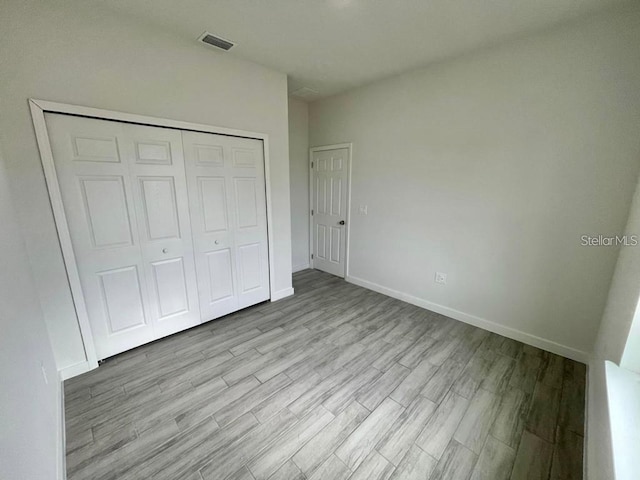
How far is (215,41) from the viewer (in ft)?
7.39

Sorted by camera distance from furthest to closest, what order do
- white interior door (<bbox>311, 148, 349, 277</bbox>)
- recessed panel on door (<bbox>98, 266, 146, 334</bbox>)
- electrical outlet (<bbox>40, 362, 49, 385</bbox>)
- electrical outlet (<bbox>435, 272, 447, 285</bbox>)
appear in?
white interior door (<bbox>311, 148, 349, 277</bbox>)
electrical outlet (<bbox>435, 272, 447, 285</bbox>)
recessed panel on door (<bbox>98, 266, 146, 334</bbox>)
electrical outlet (<bbox>40, 362, 49, 385</bbox>)

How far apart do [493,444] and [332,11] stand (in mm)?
3083

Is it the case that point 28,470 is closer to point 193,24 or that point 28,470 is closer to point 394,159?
point 193,24

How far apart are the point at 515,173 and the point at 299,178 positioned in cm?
285

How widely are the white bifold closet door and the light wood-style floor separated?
0.37m

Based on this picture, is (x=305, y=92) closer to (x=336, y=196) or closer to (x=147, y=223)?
(x=336, y=196)

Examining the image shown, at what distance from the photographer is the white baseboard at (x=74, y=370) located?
197 cm

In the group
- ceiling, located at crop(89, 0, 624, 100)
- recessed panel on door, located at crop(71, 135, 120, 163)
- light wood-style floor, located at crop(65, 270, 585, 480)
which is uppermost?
ceiling, located at crop(89, 0, 624, 100)

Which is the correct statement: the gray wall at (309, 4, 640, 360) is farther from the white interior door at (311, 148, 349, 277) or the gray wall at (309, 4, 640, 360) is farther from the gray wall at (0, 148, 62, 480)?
the gray wall at (0, 148, 62, 480)

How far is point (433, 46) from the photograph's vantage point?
→ 2.34 m

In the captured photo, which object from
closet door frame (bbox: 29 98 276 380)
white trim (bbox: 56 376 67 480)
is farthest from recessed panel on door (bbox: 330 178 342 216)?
white trim (bbox: 56 376 67 480)

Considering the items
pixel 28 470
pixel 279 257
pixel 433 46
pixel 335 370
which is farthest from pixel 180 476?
pixel 433 46

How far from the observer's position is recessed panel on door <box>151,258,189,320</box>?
2379 millimetres

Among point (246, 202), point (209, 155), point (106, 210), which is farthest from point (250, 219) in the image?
point (106, 210)
